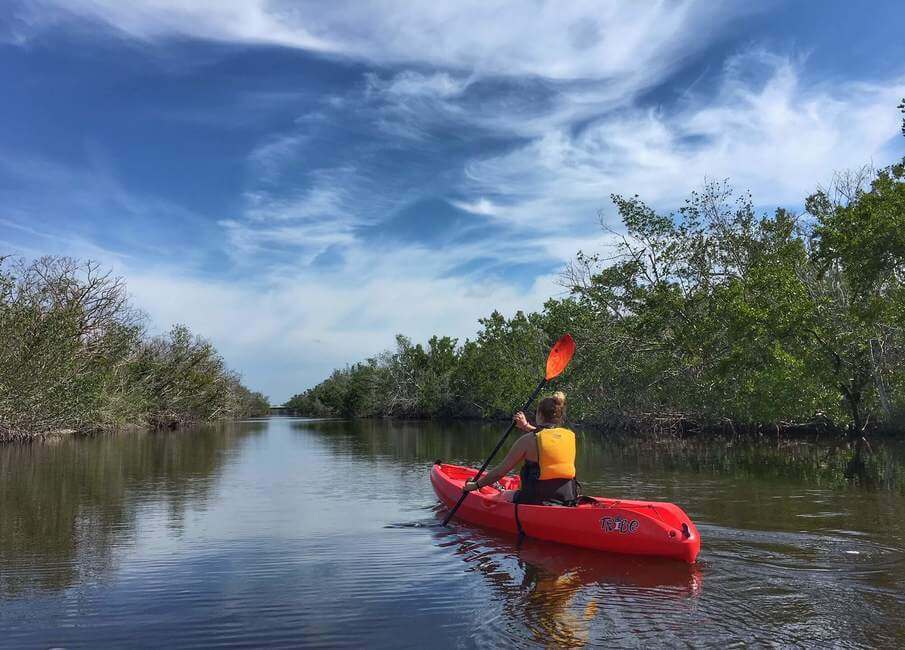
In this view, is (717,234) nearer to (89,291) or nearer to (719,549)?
(719,549)

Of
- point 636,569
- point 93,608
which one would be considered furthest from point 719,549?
point 93,608

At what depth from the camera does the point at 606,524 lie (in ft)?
23.2

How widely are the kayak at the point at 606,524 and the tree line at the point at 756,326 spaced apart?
14.7 metres

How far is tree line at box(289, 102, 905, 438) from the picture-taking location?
65.3 ft

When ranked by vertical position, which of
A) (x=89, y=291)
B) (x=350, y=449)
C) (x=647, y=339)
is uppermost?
(x=89, y=291)

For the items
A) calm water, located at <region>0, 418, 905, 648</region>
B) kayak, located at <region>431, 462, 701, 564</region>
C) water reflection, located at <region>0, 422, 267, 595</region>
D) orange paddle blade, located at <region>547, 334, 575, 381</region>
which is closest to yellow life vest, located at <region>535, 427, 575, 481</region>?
kayak, located at <region>431, 462, 701, 564</region>

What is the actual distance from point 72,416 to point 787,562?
2731 centimetres

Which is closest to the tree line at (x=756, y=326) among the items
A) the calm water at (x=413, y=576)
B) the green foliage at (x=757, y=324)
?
the green foliage at (x=757, y=324)

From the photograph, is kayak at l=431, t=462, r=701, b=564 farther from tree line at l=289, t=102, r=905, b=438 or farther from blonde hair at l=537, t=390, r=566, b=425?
tree line at l=289, t=102, r=905, b=438

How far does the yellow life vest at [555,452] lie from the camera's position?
7.70 metres

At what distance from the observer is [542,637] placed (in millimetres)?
4664

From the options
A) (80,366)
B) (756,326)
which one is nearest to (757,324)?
(756,326)

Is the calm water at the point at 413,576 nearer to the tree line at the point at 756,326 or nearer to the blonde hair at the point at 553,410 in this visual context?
the blonde hair at the point at 553,410

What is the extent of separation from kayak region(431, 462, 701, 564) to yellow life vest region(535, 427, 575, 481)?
42 cm
